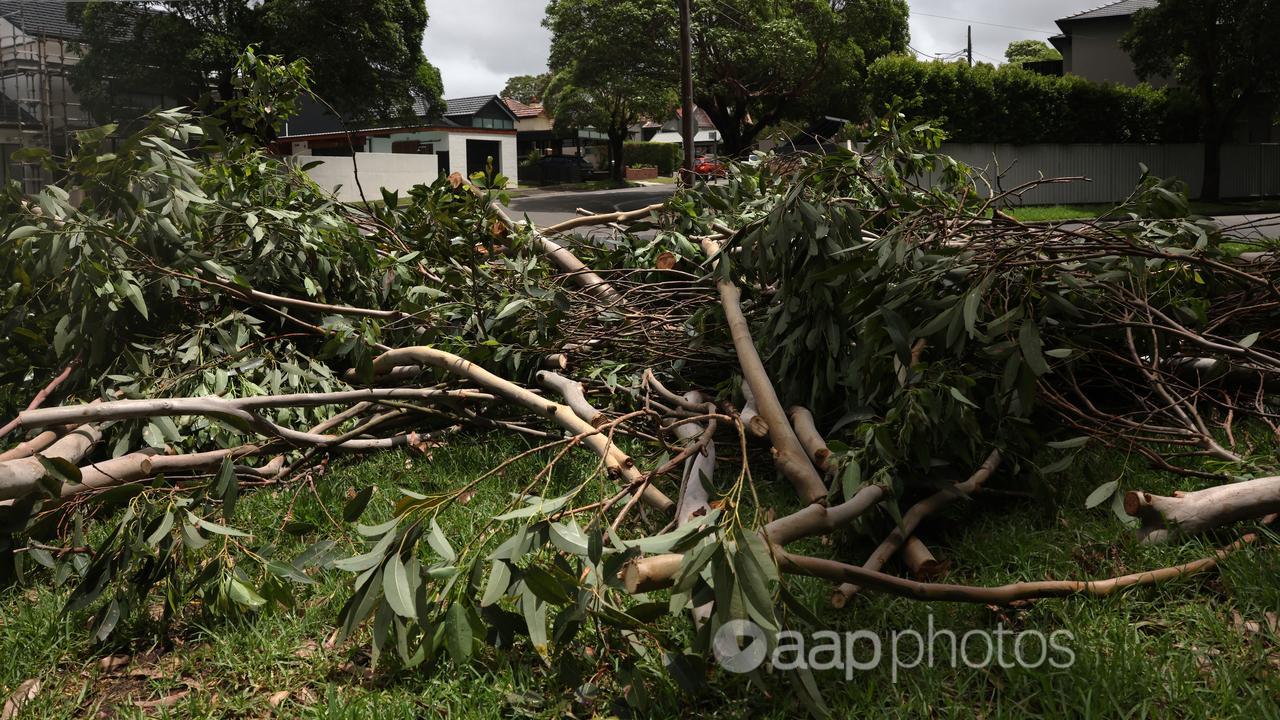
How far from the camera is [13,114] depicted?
15578mm

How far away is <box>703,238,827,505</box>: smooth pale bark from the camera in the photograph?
282 centimetres

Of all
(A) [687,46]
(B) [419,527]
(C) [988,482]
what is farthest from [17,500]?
(A) [687,46]

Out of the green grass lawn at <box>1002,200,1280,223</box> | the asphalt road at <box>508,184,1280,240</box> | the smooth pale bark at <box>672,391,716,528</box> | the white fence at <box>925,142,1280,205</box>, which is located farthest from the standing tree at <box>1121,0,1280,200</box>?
the smooth pale bark at <box>672,391,716,528</box>

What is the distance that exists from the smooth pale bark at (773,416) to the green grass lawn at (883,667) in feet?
0.90

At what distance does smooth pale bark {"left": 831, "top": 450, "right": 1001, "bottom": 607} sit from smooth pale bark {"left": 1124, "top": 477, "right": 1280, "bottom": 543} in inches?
16.5

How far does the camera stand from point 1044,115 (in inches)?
1051

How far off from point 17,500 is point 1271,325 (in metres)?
4.75

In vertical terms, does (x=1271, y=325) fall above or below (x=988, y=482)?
above

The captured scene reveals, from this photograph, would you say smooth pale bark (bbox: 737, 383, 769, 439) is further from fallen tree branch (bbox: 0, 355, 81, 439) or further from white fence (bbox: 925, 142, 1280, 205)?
white fence (bbox: 925, 142, 1280, 205)

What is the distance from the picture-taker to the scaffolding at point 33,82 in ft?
50.2

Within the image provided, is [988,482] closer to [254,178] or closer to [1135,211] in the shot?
[1135,211]

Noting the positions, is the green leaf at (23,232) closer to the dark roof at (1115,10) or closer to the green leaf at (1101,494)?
the green leaf at (1101,494)

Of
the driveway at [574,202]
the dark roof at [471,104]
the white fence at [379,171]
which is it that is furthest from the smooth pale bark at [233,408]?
the dark roof at [471,104]

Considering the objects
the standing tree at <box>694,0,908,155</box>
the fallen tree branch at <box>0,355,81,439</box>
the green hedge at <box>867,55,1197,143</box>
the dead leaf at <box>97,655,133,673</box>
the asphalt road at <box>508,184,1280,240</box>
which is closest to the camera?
the dead leaf at <box>97,655,133,673</box>
